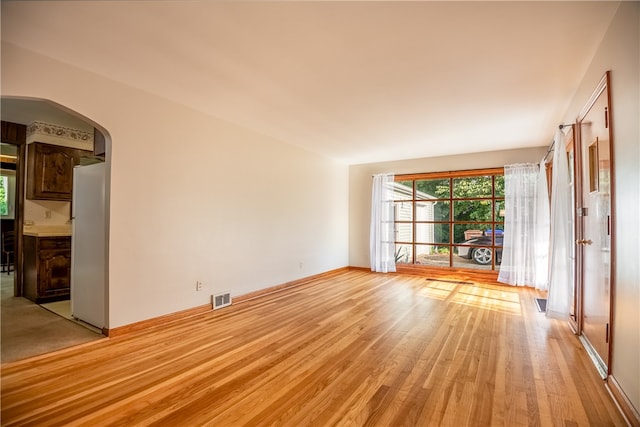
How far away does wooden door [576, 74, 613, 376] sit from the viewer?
2145 millimetres

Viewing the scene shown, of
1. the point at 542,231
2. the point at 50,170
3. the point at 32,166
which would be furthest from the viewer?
the point at 542,231

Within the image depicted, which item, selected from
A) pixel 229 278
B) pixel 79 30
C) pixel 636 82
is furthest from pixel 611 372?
pixel 79 30

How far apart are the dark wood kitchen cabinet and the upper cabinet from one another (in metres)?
0.68

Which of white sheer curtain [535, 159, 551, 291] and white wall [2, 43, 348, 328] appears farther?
white sheer curtain [535, 159, 551, 291]

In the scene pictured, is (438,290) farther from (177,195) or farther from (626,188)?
(177,195)

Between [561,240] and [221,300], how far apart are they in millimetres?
4004

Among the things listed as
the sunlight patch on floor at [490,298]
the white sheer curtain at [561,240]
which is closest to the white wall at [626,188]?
the white sheer curtain at [561,240]

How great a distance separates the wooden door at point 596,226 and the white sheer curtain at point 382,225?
391 centimetres

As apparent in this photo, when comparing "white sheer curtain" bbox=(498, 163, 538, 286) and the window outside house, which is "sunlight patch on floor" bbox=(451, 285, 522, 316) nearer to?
"white sheer curtain" bbox=(498, 163, 538, 286)

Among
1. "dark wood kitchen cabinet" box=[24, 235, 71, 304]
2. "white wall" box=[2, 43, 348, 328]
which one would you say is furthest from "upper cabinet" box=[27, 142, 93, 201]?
"white wall" box=[2, 43, 348, 328]

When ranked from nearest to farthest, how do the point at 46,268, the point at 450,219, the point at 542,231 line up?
the point at 46,268 < the point at 542,231 < the point at 450,219

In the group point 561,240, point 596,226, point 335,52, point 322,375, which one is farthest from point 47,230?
point 561,240

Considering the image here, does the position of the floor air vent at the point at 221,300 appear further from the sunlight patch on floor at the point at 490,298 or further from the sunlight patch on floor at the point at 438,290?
the sunlight patch on floor at the point at 490,298

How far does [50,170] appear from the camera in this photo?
14.7 feet
